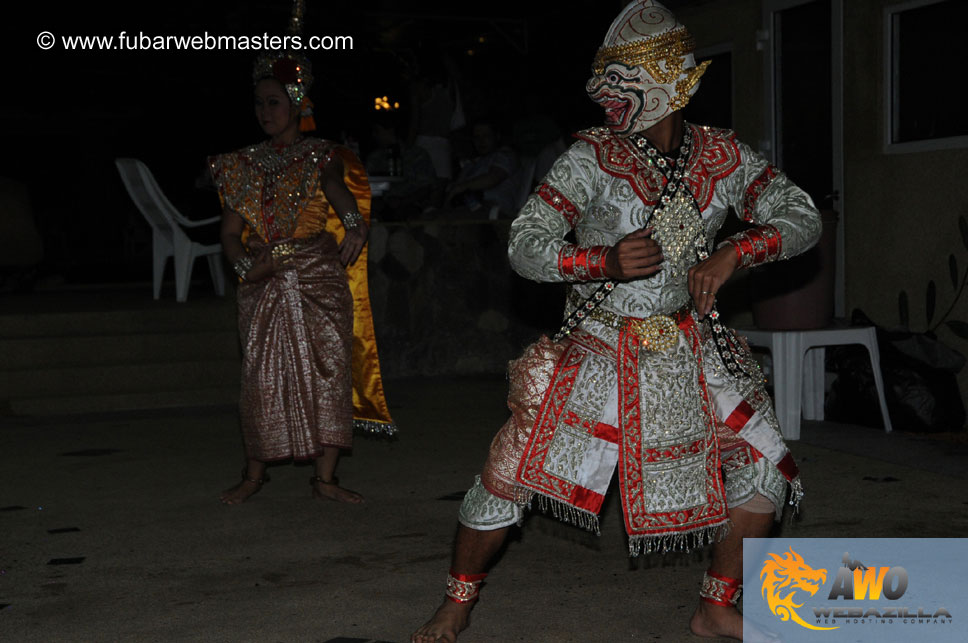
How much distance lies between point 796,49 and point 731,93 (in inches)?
31.8

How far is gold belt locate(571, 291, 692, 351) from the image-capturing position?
3.15m

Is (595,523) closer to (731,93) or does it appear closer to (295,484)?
(295,484)

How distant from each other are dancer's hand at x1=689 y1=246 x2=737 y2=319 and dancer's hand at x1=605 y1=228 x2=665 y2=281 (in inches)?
7.7

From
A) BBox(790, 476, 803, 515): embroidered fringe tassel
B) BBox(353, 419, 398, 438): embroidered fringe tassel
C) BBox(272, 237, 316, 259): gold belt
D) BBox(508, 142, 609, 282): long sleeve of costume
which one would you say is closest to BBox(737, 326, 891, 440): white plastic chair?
BBox(353, 419, 398, 438): embroidered fringe tassel

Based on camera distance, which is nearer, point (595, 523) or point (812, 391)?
point (595, 523)

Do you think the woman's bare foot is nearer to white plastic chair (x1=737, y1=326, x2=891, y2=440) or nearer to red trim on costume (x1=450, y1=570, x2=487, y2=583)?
red trim on costume (x1=450, y1=570, x2=487, y2=583)

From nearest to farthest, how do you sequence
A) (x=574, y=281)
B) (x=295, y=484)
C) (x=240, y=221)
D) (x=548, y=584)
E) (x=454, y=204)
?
(x=574, y=281) < (x=548, y=584) < (x=240, y=221) < (x=295, y=484) < (x=454, y=204)

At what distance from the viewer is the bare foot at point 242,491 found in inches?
207

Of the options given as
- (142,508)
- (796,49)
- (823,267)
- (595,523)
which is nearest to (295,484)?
(142,508)

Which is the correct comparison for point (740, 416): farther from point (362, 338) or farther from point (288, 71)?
point (288, 71)

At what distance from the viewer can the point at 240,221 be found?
5215mm

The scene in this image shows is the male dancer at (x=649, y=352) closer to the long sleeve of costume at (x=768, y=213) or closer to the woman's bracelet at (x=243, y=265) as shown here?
the long sleeve of costume at (x=768, y=213)

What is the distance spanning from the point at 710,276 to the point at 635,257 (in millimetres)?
279

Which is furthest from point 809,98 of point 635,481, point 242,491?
point 635,481
